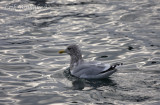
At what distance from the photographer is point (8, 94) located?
10.2 metres

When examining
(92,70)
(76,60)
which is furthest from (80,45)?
(92,70)

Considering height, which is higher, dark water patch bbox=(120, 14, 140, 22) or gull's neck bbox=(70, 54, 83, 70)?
dark water patch bbox=(120, 14, 140, 22)

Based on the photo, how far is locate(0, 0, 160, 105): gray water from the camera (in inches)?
393

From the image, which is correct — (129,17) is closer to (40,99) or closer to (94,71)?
(94,71)

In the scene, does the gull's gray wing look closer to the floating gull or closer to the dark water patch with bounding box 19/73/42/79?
the floating gull

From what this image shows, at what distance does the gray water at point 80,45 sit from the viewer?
32.8ft

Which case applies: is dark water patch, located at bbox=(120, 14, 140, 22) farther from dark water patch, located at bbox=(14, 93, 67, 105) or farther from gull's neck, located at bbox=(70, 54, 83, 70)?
dark water patch, located at bbox=(14, 93, 67, 105)

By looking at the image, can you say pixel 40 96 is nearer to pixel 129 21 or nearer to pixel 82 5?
pixel 129 21

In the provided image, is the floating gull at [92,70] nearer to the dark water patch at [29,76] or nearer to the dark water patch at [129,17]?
the dark water patch at [29,76]

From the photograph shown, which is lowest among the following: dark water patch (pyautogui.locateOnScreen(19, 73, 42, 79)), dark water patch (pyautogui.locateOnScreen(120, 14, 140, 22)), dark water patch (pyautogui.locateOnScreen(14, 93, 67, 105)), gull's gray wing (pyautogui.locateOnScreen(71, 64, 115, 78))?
dark water patch (pyautogui.locateOnScreen(14, 93, 67, 105))

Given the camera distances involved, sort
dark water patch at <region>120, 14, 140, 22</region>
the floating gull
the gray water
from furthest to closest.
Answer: dark water patch at <region>120, 14, 140, 22</region>, the floating gull, the gray water

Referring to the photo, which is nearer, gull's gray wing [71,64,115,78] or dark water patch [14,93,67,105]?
dark water patch [14,93,67,105]

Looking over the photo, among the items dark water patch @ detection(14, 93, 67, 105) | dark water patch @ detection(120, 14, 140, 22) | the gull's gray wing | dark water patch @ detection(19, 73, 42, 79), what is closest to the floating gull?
the gull's gray wing

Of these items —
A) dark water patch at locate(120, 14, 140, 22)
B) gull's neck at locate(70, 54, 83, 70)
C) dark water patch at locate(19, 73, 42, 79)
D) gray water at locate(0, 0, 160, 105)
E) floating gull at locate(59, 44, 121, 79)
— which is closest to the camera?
gray water at locate(0, 0, 160, 105)
